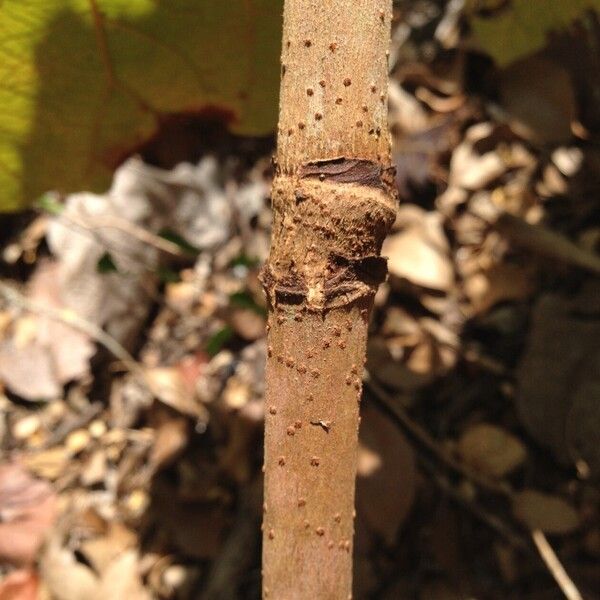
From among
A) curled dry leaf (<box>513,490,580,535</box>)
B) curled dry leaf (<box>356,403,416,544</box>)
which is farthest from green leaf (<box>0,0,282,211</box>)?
curled dry leaf (<box>513,490,580,535</box>)

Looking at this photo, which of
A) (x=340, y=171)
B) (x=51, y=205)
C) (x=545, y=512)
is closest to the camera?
(x=340, y=171)

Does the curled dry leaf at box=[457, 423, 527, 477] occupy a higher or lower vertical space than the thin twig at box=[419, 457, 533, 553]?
higher

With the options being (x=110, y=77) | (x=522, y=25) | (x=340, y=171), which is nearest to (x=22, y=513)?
(x=110, y=77)

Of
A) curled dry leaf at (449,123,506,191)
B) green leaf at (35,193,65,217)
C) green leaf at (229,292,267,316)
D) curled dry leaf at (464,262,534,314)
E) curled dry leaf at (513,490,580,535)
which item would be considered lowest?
curled dry leaf at (513,490,580,535)

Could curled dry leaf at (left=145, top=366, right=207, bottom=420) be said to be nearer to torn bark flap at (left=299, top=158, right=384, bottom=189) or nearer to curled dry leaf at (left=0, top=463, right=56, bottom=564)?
curled dry leaf at (left=0, top=463, right=56, bottom=564)

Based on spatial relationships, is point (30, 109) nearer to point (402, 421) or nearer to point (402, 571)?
point (402, 421)

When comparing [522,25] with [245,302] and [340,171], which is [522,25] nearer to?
[245,302]
